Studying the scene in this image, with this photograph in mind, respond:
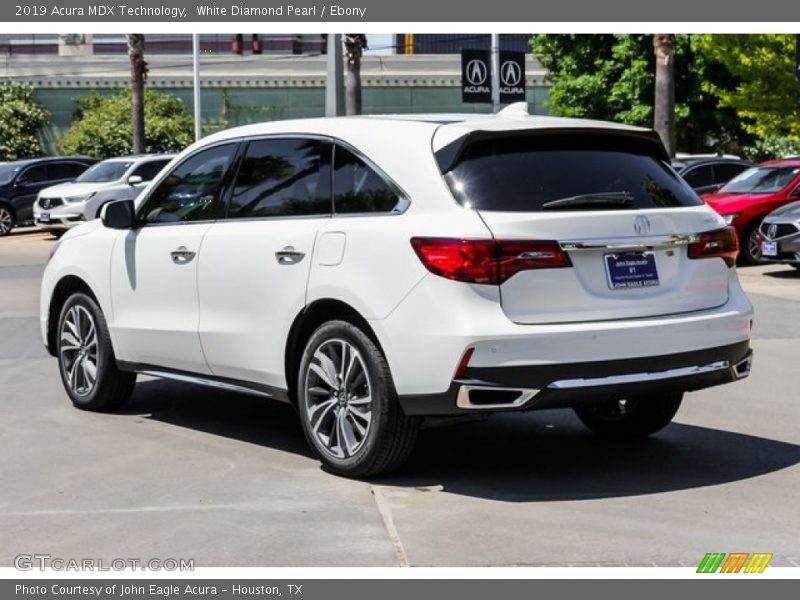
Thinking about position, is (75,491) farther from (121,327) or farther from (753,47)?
(753,47)

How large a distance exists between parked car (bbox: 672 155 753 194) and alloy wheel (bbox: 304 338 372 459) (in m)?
18.7

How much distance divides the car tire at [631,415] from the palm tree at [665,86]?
1973 cm

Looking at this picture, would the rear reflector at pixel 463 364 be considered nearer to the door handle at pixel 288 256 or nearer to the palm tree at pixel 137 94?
the door handle at pixel 288 256

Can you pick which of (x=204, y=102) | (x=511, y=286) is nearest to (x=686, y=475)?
(x=511, y=286)

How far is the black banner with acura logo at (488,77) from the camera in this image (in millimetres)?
30750

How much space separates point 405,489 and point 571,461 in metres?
1.10

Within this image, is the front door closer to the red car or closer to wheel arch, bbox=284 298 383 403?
wheel arch, bbox=284 298 383 403

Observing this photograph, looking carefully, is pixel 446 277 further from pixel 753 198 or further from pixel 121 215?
pixel 753 198

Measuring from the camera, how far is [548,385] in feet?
20.9

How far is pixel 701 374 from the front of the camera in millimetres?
6828

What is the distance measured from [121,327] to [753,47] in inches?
1224

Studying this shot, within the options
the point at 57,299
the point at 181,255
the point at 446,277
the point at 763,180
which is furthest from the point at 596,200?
the point at 763,180

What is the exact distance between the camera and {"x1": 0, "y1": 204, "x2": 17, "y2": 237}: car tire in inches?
1275

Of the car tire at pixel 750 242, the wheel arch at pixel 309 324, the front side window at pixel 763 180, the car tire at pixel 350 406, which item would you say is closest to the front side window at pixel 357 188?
the wheel arch at pixel 309 324
